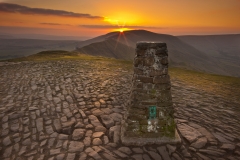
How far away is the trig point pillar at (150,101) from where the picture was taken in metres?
4.14

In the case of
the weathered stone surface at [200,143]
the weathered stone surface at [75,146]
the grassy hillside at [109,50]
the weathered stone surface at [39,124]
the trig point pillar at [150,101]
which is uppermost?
the trig point pillar at [150,101]

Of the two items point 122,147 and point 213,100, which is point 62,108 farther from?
point 213,100

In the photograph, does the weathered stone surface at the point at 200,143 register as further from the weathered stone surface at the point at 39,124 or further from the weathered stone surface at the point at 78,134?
the weathered stone surface at the point at 39,124

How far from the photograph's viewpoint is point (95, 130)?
16.5ft

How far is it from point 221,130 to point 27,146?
6104mm

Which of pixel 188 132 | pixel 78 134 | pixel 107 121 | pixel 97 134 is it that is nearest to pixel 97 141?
pixel 97 134

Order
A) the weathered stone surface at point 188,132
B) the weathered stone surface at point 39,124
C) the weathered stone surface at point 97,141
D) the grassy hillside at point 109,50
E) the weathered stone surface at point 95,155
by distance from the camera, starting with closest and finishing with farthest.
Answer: the weathered stone surface at point 95,155 < the weathered stone surface at point 97,141 < the weathered stone surface at point 188,132 < the weathered stone surface at point 39,124 < the grassy hillside at point 109,50

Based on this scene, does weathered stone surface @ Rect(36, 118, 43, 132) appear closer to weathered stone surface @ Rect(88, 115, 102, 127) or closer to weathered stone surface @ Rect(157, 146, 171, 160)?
weathered stone surface @ Rect(88, 115, 102, 127)

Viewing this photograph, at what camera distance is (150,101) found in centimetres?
432

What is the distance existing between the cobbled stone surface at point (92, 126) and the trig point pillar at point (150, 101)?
0.32 m

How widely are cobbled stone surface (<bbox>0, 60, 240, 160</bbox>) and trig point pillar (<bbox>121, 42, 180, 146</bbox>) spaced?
0.32m

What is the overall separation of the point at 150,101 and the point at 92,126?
7.28ft

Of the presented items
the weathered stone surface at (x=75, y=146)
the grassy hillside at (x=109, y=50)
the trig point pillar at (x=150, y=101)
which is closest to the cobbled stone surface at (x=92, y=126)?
the weathered stone surface at (x=75, y=146)

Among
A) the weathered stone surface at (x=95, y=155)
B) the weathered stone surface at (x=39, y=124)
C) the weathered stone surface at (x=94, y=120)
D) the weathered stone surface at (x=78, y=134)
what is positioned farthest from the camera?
the weathered stone surface at (x=94, y=120)
